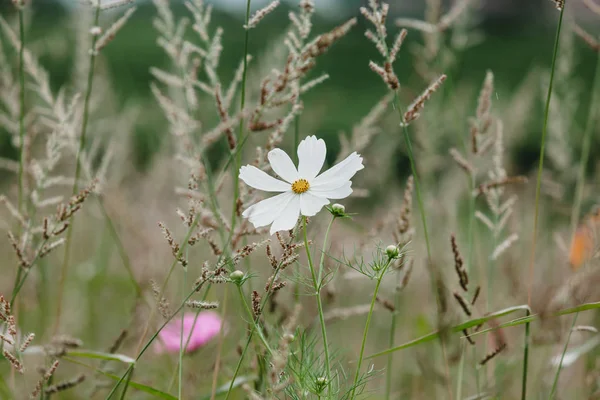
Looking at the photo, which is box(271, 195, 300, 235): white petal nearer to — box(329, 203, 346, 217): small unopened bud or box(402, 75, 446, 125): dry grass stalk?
box(329, 203, 346, 217): small unopened bud

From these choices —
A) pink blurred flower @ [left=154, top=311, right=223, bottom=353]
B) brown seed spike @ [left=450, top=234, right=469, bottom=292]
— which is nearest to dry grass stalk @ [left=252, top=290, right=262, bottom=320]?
brown seed spike @ [left=450, top=234, right=469, bottom=292]

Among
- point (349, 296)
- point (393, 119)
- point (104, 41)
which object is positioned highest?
point (104, 41)

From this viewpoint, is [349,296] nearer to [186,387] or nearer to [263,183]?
[186,387]

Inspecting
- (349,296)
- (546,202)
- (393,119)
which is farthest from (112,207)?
(546,202)

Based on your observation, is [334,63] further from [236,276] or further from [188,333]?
[236,276]

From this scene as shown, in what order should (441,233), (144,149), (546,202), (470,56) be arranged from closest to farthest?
(441,233) → (546,202) → (144,149) → (470,56)
